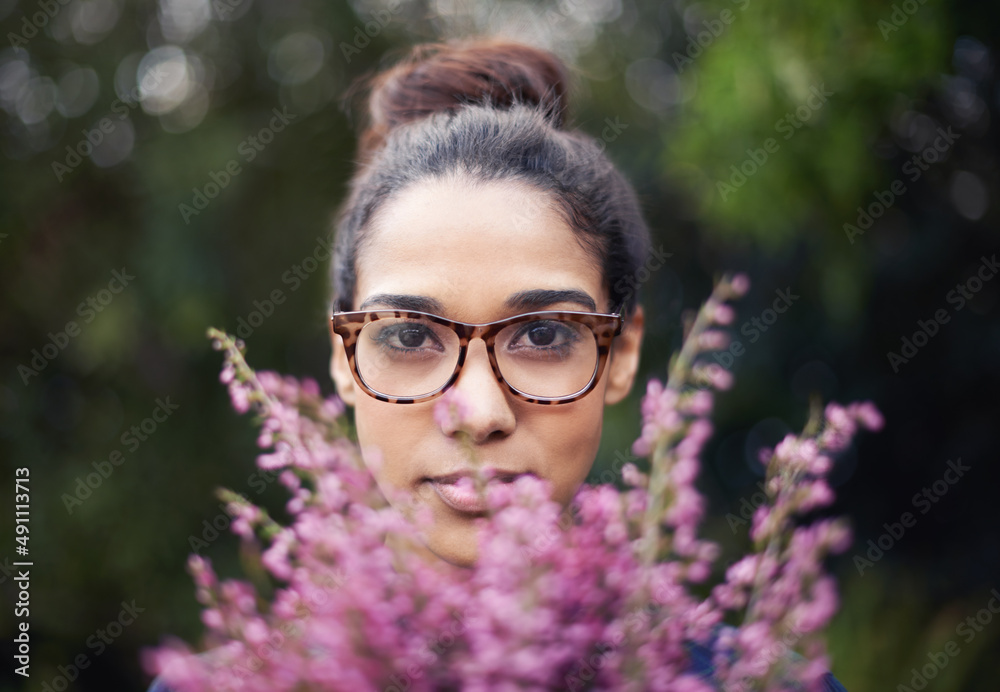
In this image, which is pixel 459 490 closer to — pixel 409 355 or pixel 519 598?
pixel 409 355

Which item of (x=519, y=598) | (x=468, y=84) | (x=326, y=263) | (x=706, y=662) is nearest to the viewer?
(x=519, y=598)

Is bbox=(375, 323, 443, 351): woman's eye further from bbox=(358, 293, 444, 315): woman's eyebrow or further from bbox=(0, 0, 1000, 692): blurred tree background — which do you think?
bbox=(0, 0, 1000, 692): blurred tree background

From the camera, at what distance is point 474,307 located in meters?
1.07

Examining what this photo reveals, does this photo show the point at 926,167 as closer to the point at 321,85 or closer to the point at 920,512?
the point at 920,512

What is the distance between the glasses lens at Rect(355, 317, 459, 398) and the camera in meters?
1.07

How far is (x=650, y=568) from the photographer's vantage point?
0.78 metres

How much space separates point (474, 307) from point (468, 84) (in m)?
0.62

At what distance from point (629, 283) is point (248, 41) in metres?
2.96

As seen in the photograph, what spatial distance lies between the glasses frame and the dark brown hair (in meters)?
0.17

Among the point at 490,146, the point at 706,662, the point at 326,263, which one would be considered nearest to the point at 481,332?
the point at 490,146

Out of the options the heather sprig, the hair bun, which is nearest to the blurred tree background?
the hair bun

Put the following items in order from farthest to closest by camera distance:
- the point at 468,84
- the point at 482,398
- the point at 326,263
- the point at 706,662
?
the point at 326,263
the point at 468,84
the point at 706,662
the point at 482,398

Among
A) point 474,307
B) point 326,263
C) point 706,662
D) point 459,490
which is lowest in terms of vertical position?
point 326,263

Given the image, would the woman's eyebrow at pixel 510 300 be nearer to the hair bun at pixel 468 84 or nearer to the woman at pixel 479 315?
the woman at pixel 479 315
